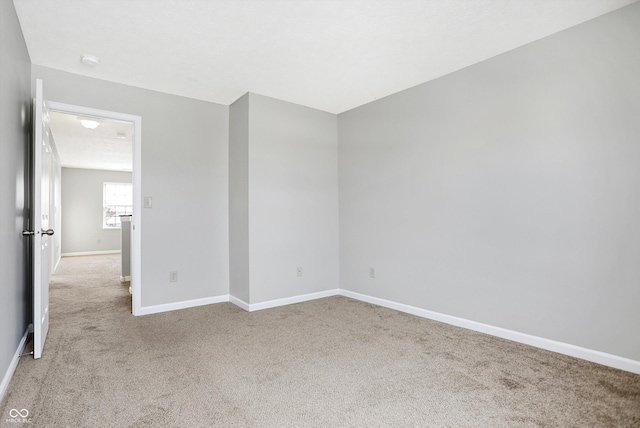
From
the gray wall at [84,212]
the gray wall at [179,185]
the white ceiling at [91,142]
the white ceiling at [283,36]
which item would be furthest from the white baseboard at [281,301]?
Answer: the gray wall at [84,212]

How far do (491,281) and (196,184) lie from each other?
128 inches

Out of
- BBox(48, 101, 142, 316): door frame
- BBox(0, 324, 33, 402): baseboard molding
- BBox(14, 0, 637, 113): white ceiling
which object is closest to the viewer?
BBox(0, 324, 33, 402): baseboard molding

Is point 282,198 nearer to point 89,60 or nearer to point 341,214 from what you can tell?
point 341,214

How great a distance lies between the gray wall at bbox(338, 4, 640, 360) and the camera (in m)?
2.33

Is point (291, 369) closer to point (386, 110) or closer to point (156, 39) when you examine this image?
point (156, 39)

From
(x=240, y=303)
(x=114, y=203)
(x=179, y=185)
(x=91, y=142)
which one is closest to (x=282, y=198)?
(x=179, y=185)

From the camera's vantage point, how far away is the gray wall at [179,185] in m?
3.63

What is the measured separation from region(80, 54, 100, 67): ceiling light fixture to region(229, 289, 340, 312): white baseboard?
8.92 ft

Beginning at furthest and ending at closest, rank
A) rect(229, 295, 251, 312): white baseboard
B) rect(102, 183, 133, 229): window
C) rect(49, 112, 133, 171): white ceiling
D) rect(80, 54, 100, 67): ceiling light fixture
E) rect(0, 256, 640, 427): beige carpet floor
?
1. rect(102, 183, 133, 229): window
2. rect(49, 112, 133, 171): white ceiling
3. rect(229, 295, 251, 312): white baseboard
4. rect(80, 54, 100, 67): ceiling light fixture
5. rect(0, 256, 640, 427): beige carpet floor

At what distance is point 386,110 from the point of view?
156 inches

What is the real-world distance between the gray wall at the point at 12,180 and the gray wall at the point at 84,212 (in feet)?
26.2

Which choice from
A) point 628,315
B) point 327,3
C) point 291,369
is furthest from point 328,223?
point 628,315

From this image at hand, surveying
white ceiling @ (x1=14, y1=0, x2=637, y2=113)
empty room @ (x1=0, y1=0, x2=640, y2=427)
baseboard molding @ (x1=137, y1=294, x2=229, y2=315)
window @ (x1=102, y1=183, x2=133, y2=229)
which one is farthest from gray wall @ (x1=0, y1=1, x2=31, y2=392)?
window @ (x1=102, y1=183, x2=133, y2=229)

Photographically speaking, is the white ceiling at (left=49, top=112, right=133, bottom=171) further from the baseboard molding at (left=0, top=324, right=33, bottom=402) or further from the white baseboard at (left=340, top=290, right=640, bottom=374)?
the white baseboard at (left=340, top=290, right=640, bottom=374)
